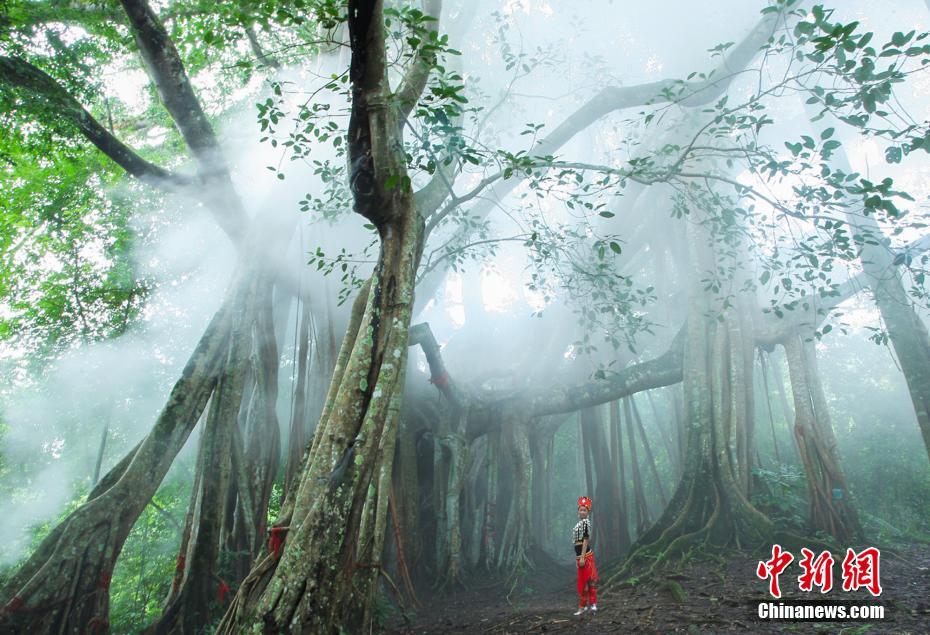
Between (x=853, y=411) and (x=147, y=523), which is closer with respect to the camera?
(x=147, y=523)

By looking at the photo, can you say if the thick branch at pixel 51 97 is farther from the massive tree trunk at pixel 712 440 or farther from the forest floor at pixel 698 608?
the massive tree trunk at pixel 712 440

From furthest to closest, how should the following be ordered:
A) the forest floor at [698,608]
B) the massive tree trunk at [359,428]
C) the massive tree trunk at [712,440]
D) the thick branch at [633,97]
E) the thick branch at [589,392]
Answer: the thick branch at [589,392]
the thick branch at [633,97]
the massive tree trunk at [712,440]
the forest floor at [698,608]
the massive tree trunk at [359,428]

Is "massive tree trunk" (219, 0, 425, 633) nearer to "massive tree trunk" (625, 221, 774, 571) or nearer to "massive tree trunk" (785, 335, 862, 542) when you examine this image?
"massive tree trunk" (625, 221, 774, 571)

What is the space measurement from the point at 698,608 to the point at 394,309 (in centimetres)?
261

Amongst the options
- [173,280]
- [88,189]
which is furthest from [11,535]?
[88,189]

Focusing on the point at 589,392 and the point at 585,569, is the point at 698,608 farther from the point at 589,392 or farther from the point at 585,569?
the point at 589,392

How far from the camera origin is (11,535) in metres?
11.7

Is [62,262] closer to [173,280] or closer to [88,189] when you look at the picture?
[88,189]

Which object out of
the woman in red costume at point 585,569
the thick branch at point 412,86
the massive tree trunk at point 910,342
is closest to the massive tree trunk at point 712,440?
the woman in red costume at point 585,569

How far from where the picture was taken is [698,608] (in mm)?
3287

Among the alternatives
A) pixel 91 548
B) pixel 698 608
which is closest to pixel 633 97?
pixel 698 608

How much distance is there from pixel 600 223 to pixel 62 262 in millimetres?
7190

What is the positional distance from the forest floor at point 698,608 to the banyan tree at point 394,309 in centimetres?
45

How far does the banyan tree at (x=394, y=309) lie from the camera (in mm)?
2727
